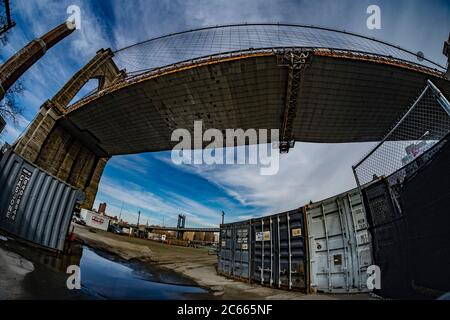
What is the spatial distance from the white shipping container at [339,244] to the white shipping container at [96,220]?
109 feet

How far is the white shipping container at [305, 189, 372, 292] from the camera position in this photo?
612 centimetres

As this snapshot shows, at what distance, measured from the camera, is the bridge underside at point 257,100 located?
64.6 ft

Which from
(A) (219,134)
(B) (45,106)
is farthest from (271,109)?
(B) (45,106)

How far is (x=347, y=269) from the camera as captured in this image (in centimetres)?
633

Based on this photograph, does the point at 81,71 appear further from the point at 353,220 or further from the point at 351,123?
the point at 351,123

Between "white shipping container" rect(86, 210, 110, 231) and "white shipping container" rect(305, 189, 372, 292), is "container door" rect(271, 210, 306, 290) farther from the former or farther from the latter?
"white shipping container" rect(86, 210, 110, 231)

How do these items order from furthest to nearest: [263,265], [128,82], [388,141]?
[128,82], [263,265], [388,141]

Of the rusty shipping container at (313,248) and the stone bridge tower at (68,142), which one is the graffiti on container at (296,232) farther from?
the stone bridge tower at (68,142)

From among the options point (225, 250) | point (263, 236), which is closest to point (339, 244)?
point (263, 236)

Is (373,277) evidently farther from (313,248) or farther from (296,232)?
(296,232)

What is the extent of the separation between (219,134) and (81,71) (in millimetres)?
19066

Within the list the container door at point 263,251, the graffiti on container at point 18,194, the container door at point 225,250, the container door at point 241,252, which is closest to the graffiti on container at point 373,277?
the container door at point 263,251

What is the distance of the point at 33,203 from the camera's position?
7.21 meters

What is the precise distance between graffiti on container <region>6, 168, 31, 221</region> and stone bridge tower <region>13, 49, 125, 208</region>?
16697 millimetres
